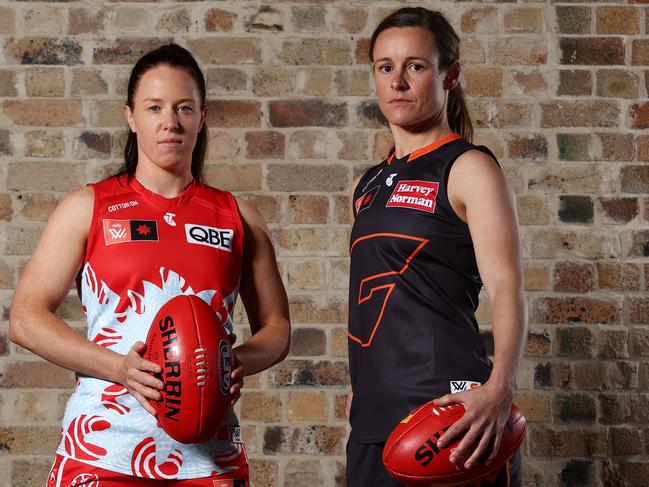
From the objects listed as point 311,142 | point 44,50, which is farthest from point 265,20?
point 44,50

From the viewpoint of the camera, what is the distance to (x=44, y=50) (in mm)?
3090

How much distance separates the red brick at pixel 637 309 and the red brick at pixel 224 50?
1.63 meters

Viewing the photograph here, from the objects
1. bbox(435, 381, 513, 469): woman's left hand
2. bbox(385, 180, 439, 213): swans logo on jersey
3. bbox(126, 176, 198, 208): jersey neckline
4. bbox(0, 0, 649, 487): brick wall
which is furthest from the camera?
bbox(0, 0, 649, 487): brick wall

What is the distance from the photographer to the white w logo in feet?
5.50

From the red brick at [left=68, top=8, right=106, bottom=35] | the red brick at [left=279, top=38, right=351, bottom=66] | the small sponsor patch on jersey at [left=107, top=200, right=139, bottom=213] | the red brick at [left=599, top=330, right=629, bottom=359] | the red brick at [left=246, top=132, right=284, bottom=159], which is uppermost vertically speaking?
the red brick at [left=68, top=8, right=106, bottom=35]

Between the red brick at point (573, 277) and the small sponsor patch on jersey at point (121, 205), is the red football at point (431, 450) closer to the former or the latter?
the small sponsor patch on jersey at point (121, 205)

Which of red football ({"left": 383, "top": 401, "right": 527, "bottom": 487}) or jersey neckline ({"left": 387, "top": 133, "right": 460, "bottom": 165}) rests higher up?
jersey neckline ({"left": 387, "top": 133, "right": 460, "bottom": 165})

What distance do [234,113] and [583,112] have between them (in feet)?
4.26

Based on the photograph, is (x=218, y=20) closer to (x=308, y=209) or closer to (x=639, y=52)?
(x=308, y=209)

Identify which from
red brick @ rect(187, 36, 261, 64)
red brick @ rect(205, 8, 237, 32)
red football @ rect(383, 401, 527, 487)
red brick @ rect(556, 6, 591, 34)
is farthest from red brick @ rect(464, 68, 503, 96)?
red football @ rect(383, 401, 527, 487)

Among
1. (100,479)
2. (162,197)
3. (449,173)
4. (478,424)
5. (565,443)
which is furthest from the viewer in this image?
(565,443)

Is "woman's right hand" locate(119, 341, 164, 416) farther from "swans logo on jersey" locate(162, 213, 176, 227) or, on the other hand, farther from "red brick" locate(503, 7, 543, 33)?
"red brick" locate(503, 7, 543, 33)

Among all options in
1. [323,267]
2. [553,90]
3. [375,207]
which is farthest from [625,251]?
[375,207]

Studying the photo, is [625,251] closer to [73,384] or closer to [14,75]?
[73,384]
